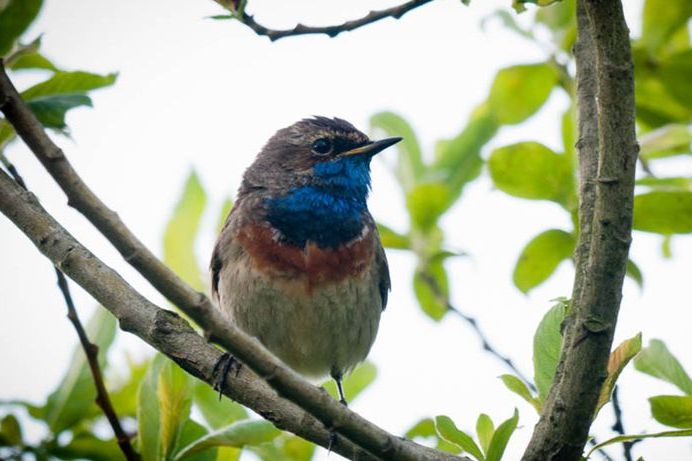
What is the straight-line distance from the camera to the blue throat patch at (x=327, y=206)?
7055mm

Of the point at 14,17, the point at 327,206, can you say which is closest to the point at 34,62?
the point at 14,17

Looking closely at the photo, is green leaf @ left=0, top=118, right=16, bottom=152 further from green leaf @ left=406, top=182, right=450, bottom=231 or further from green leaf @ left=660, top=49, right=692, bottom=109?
green leaf @ left=660, top=49, right=692, bottom=109

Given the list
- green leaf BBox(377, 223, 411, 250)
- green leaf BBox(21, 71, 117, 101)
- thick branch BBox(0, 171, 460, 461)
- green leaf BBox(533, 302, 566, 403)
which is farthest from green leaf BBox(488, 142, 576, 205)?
green leaf BBox(21, 71, 117, 101)

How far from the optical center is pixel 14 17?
4105 millimetres

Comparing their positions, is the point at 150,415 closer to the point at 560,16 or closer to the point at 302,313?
the point at 302,313

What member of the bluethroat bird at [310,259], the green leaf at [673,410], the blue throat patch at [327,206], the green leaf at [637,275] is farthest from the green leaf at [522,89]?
the green leaf at [673,410]

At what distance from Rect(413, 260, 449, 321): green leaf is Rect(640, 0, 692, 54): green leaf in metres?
1.97

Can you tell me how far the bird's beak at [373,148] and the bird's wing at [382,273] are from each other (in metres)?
0.75

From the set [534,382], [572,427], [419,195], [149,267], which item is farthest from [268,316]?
[149,267]

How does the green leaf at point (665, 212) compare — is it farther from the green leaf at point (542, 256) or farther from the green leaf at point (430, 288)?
the green leaf at point (430, 288)

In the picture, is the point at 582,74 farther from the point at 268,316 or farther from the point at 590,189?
the point at 268,316

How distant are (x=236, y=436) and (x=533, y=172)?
7.22 feet

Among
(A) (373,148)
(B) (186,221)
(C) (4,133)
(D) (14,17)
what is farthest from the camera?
(A) (373,148)

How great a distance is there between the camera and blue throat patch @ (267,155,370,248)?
7055 mm
